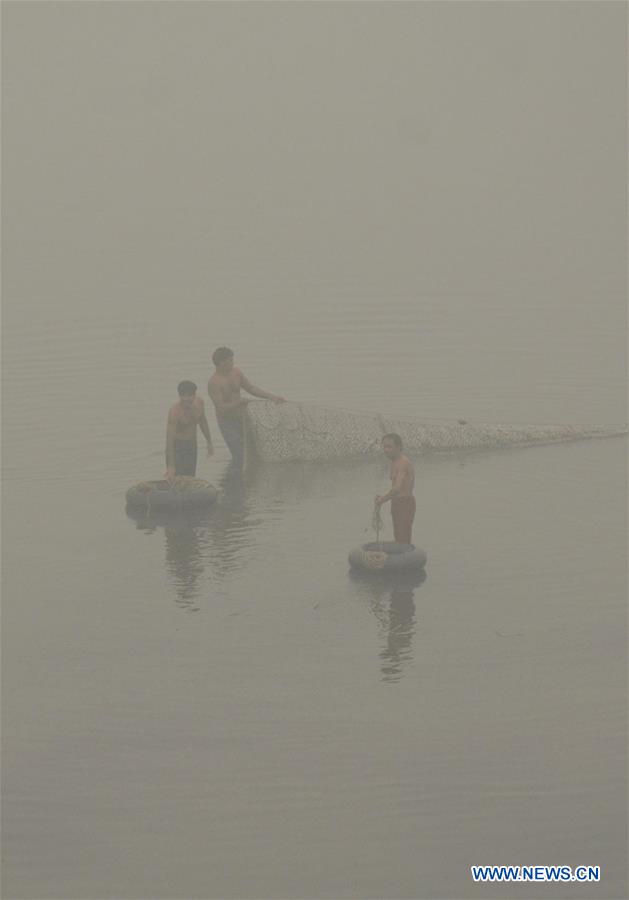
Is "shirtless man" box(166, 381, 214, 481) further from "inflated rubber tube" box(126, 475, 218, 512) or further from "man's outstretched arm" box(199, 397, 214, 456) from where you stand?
"inflated rubber tube" box(126, 475, 218, 512)

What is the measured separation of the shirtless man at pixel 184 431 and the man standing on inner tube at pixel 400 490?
11.0 feet

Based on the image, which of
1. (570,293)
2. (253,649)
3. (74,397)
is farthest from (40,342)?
(253,649)

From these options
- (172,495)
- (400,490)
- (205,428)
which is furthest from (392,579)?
(205,428)

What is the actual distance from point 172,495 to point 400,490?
3305 millimetres

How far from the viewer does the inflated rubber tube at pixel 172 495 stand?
19.1 meters

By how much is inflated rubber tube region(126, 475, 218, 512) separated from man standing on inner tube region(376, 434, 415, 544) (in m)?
2.86

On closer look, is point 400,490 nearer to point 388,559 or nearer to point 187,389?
point 388,559

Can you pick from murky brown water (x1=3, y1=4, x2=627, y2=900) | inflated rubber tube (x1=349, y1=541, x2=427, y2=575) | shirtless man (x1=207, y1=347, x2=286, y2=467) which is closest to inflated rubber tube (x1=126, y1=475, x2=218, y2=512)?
murky brown water (x1=3, y1=4, x2=627, y2=900)

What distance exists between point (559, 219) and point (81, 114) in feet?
98.9

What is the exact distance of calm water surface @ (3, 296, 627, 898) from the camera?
12.0 meters

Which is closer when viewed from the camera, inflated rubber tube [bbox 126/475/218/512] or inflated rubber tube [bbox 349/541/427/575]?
inflated rubber tube [bbox 349/541/427/575]

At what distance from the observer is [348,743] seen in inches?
532

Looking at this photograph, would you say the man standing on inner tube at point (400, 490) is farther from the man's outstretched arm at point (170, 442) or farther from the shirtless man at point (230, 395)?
the shirtless man at point (230, 395)

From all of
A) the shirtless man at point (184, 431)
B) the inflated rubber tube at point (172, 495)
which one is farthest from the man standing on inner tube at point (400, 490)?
the shirtless man at point (184, 431)
